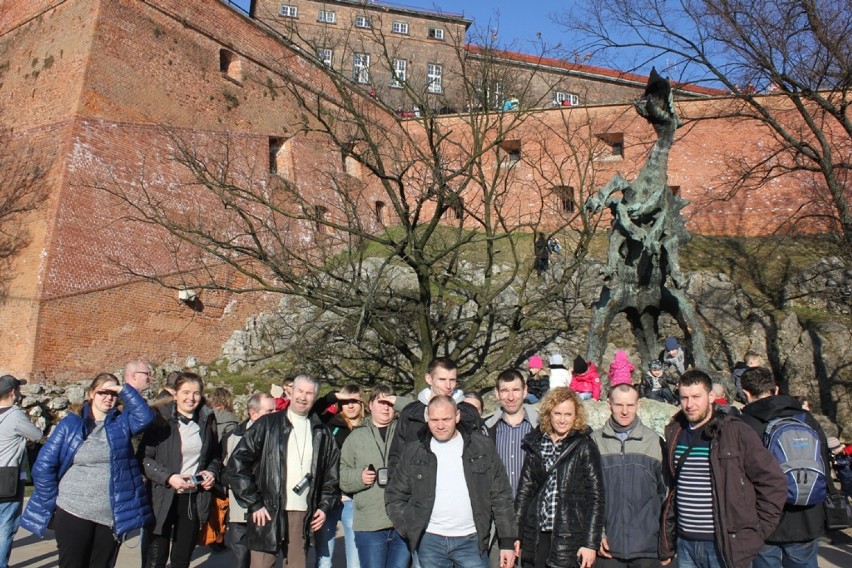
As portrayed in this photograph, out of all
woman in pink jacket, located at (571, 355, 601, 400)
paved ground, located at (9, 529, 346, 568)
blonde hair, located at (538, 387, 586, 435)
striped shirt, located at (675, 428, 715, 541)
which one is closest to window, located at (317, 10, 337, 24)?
paved ground, located at (9, 529, 346, 568)

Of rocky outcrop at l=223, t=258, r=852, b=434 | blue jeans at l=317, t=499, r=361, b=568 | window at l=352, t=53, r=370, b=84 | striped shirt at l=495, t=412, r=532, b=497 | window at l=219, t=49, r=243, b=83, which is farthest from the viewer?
window at l=219, t=49, r=243, b=83

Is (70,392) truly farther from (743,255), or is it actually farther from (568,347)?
(743,255)

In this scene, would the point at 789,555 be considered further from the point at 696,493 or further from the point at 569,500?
the point at 569,500

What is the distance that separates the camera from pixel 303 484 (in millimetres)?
4773

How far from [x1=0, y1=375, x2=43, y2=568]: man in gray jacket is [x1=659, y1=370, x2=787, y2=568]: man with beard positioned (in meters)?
4.74

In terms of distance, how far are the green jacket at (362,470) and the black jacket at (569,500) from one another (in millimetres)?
1098

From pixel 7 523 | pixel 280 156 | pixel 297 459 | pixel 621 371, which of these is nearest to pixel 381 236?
pixel 280 156

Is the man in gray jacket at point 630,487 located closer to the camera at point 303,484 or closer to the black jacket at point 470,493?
the black jacket at point 470,493

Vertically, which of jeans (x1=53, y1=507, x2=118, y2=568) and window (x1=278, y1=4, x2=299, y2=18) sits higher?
window (x1=278, y1=4, x2=299, y2=18)

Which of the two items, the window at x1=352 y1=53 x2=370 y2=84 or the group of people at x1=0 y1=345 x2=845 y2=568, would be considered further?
the window at x1=352 y1=53 x2=370 y2=84

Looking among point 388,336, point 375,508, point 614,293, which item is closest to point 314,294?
point 388,336

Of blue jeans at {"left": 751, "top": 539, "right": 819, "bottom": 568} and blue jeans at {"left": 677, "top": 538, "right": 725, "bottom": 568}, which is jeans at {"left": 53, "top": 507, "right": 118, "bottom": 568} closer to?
blue jeans at {"left": 677, "top": 538, "right": 725, "bottom": 568}

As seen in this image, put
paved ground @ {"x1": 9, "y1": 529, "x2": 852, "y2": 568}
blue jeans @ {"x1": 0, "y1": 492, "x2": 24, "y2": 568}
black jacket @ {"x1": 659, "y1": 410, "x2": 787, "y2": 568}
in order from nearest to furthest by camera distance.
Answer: black jacket @ {"x1": 659, "y1": 410, "x2": 787, "y2": 568} < blue jeans @ {"x1": 0, "y1": 492, "x2": 24, "y2": 568} < paved ground @ {"x1": 9, "y1": 529, "x2": 852, "y2": 568}

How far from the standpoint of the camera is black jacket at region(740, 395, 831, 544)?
4.11m
